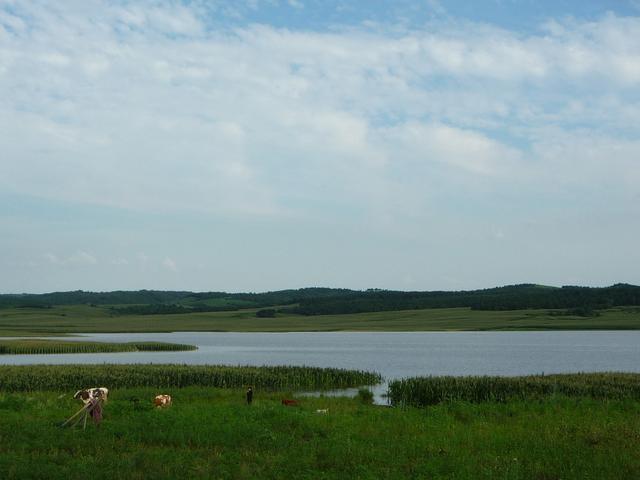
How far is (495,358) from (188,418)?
54.5 metres

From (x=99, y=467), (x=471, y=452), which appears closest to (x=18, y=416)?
(x=99, y=467)

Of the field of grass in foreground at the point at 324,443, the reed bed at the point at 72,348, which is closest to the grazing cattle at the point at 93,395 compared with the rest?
the field of grass in foreground at the point at 324,443

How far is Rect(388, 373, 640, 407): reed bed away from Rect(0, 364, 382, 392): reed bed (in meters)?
9.66

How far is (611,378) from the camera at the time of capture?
35625mm

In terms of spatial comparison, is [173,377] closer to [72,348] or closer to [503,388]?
[503,388]

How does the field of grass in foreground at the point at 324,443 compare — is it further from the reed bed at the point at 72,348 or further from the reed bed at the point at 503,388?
the reed bed at the point at 72,348

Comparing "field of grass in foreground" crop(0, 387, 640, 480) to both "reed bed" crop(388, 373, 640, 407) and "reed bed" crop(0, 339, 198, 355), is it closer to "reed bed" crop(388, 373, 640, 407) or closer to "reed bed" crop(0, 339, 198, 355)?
"reed bed" crop(388, 373, 640, 407)

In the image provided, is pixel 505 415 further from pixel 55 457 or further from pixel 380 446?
pixel 55 457

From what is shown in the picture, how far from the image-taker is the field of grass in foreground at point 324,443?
49.1ft

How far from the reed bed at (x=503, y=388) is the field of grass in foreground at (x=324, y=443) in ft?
20.7

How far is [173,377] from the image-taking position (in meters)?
42.9

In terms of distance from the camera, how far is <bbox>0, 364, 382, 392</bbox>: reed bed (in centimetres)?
4019

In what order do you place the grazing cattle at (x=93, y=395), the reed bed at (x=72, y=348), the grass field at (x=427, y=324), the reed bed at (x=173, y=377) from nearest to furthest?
the grazing cattle at (x=93, y=395), the reed bed at (x=173, y=377), the reed bed at (x=72, y=348), the grass field at (x=427, y=324)

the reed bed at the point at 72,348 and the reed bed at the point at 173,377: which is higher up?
the reed bed at the point at 173,377
